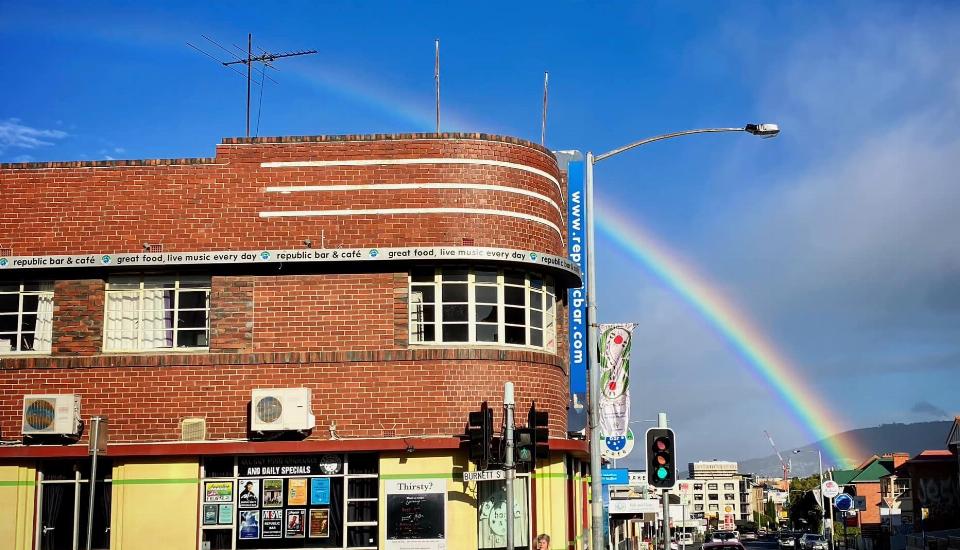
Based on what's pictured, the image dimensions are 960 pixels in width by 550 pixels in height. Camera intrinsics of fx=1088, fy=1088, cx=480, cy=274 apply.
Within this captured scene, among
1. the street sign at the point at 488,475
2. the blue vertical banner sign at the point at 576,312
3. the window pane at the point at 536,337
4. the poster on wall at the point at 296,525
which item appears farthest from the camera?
the blue vertical banner sign at the point at 576,312

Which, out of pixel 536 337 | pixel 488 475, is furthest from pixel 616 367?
pixel 488 475

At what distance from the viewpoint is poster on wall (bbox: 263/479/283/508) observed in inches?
920

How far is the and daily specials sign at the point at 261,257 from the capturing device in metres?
23.3

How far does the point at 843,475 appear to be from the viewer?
170125 mm

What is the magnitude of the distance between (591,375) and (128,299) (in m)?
10.5

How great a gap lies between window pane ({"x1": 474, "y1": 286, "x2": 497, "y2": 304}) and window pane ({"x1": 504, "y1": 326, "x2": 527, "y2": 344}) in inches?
28.6

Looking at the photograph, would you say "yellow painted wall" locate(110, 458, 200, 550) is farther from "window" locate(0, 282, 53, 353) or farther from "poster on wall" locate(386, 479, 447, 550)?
"poster on wall" locate(386, 479, 447, 550)

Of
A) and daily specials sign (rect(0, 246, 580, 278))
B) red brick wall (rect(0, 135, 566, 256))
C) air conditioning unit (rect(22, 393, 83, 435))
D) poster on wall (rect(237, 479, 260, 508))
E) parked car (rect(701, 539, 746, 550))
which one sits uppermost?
red brick wall (rect(0, 135, 566, 256))

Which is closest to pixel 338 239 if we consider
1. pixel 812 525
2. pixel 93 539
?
pixel 93 539

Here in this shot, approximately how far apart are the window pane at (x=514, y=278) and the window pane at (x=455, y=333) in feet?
4.78

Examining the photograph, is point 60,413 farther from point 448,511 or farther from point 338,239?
point 448,511

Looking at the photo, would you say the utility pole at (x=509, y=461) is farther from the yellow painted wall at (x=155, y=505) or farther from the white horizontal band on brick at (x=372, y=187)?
the yellow painted wall at (x=155, y=505)

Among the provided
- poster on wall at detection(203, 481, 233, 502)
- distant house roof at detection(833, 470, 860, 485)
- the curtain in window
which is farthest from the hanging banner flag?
distant house roof at detection(833, 470, 860, 485)

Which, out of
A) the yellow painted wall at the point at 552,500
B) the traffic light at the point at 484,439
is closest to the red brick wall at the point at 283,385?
the yellow painted wall at the point at 552,500
